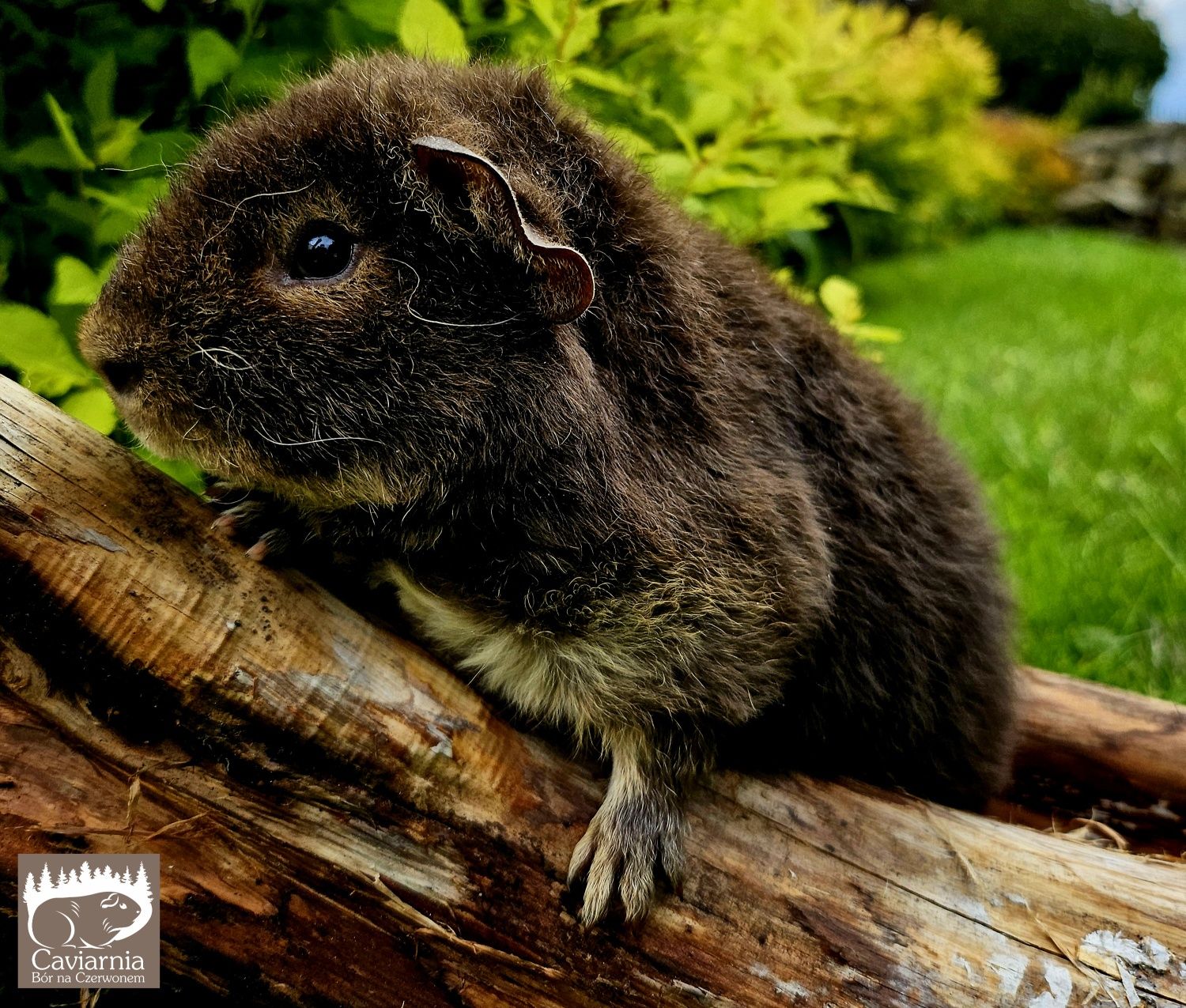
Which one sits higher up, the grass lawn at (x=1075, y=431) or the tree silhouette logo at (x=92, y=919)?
the grass lawn at (x=1075, y=431)

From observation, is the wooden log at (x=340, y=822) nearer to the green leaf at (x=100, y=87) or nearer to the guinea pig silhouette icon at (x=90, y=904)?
the guinea pig silhouette icon at (x=90, y=904)

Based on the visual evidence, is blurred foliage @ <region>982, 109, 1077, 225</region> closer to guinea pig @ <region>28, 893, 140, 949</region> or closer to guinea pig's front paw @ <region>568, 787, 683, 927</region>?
guinea pig's front paw @ <region>568, 787, 683, 927</region>

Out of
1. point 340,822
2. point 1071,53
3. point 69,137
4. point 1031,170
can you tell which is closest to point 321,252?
point 69,137

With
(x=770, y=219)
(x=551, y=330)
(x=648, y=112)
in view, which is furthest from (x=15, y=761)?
(x=770, y=219)

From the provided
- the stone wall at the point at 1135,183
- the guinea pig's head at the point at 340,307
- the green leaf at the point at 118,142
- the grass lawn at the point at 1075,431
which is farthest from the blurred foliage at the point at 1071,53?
the guinea pig's head at the point at 340,307

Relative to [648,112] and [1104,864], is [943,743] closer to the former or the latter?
[1104,864]

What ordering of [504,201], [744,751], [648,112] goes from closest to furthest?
[504,201] < [744,751] < [648,112]
